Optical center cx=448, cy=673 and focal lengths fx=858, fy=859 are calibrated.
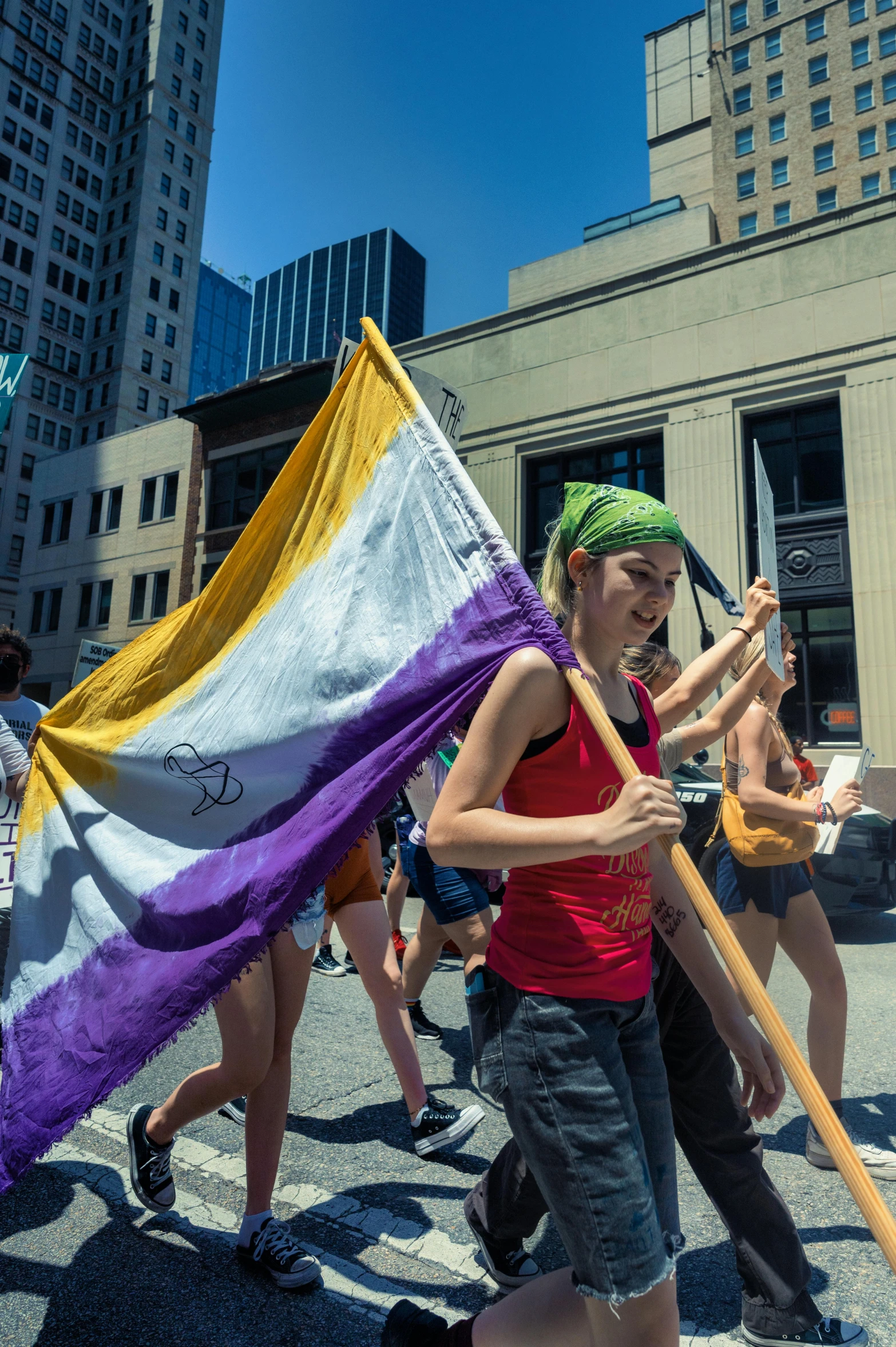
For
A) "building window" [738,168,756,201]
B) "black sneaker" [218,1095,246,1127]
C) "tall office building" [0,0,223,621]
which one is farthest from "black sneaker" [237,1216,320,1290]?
"tall office building" [0,0,223,621]

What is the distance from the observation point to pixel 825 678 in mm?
19297

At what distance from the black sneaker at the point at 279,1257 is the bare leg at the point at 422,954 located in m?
2.16

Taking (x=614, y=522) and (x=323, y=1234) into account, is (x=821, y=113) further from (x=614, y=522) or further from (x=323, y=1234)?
(x=323, y=1234)

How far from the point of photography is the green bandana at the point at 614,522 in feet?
6.11

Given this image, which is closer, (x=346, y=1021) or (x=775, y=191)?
(x=346, y=1021)

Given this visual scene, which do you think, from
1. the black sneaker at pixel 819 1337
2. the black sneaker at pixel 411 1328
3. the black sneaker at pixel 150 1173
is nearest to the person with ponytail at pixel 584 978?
the black sneaker at pixel 411 1328

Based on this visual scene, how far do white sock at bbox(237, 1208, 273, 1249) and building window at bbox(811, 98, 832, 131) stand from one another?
59583mm

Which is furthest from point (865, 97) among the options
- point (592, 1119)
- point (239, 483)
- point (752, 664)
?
point (592, 1119)

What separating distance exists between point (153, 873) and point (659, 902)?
1468 millimetres

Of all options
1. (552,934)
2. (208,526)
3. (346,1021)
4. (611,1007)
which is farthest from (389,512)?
(208,526)

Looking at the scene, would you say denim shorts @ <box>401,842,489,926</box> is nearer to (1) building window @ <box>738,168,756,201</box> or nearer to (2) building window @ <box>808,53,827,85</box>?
(1) building window @ <box>738,168,756,201</box>

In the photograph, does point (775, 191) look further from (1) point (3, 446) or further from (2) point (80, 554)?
(1) point (3, 446)

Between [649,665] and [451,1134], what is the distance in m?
2.08

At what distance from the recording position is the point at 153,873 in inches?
101
